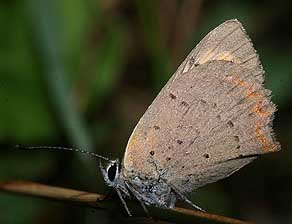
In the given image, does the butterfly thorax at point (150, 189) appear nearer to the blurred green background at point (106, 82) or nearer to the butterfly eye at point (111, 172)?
the butterfly eye at point (111, 172)

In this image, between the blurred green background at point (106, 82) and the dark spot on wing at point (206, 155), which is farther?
the blurred green background at point (106, 82)

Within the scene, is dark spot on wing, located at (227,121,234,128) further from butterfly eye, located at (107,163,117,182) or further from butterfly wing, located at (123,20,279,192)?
butterfly eye, located at (107,163,117,182)

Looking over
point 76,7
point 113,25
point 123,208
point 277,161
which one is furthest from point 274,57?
point 123,208

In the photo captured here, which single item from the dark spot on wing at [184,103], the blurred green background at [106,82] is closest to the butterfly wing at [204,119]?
the dark spot on wing at [184,103]

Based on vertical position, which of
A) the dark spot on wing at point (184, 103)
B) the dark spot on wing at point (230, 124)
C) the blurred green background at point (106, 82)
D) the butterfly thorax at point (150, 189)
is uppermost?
the blurred green background at point (106, 82)

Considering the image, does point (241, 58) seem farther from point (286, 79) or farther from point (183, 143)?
point (286, 79)
